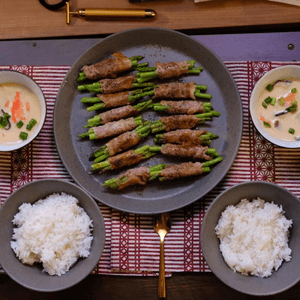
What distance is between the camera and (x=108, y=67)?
10.4ft

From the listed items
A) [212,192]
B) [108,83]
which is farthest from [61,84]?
[212,192]

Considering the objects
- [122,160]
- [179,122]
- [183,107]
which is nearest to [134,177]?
[122,160]

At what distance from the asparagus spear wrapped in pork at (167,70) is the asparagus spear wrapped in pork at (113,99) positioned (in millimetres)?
111

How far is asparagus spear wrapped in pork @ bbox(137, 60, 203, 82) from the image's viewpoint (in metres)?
3.16

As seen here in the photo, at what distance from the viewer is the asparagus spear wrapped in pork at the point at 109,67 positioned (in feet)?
10.3

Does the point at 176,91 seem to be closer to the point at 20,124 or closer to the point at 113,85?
the point at 113,85

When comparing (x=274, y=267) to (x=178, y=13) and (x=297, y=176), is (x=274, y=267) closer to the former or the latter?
(x=297, y=176)

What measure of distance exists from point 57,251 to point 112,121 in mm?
944

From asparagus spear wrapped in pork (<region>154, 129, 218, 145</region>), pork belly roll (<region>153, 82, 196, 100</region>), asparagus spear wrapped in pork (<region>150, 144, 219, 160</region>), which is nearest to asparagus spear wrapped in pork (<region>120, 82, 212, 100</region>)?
pork belly roll (<region>153, 82, 196, 100</region>)

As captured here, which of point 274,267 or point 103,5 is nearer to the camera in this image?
point 274,267

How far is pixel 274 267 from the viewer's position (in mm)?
2984

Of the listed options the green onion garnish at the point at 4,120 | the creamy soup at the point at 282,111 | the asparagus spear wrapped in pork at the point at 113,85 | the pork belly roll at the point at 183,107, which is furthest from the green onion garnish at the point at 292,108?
the green onion garnish at the point at 4,120

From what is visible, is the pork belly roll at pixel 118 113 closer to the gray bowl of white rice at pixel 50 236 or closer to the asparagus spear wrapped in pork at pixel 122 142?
the asparagus spear wrapped in pork at pixel 122 142

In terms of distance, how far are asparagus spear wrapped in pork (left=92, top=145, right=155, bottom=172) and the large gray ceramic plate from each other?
7 centimetres
